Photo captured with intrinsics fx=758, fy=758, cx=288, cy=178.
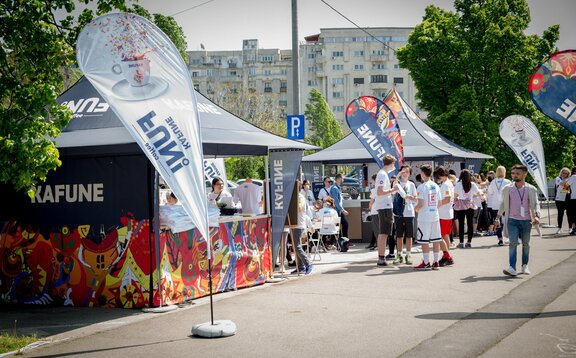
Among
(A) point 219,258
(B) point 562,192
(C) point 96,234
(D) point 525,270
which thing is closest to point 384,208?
(D) point 525,270

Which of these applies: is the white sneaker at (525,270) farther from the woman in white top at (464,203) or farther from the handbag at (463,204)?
the handbag at (463,204)

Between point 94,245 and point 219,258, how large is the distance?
81.7 inches

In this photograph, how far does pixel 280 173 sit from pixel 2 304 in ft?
17.0

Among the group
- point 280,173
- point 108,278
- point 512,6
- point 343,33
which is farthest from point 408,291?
point 343,33

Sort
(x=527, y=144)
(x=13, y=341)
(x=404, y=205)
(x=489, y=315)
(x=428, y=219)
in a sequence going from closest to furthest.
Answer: (x=13, y=341) < (x=489, y=315) < (x=428, y=219) < (x=404, y=205) < (x=527, y=144)

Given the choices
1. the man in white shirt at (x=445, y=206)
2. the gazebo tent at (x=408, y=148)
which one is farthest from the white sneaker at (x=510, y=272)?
the gazebo tent at (x=408, y=148)

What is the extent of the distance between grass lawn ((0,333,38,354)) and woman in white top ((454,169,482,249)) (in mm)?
12577

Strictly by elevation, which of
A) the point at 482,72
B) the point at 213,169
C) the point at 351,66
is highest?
the point at 351,66

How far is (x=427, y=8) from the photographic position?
4681 centimetres

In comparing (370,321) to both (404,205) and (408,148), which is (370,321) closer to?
(404,205)

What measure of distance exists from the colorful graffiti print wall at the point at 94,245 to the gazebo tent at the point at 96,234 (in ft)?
0.05

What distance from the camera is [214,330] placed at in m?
8.49

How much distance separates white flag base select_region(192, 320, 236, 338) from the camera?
8.48m

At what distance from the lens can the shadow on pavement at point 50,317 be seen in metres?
9.39
